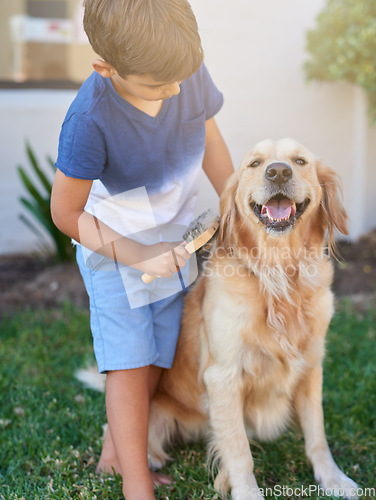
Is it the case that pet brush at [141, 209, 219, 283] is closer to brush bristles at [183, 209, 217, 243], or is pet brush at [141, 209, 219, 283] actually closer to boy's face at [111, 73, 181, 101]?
brush bristles at [183, 209, 217, 243]

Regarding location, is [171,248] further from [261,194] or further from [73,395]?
[73,395]

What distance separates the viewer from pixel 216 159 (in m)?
2.13

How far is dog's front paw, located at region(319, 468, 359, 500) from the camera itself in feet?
6.30

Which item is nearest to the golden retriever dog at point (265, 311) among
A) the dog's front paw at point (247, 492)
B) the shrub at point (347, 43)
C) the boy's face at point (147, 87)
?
the dog's front paw at point (247, 492)

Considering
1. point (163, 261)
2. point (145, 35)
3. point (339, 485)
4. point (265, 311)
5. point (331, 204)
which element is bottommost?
point (339, 485)

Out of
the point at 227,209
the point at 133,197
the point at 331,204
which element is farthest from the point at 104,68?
the point at 331,204

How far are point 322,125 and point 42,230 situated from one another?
108 inches

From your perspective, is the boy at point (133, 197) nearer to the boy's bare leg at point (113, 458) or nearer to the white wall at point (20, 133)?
the boy's bare leg at point (113, 458)

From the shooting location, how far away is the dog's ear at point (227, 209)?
6.51ft

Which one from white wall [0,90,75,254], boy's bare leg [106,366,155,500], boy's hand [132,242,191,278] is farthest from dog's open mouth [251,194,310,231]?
white wall [0,90,75,254]

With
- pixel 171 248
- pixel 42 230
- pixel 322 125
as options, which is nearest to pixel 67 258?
pixel 42 230

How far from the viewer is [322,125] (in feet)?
16.2

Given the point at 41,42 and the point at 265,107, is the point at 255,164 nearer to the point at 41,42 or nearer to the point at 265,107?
the point at 265,107

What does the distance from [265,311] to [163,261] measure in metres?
0.45
